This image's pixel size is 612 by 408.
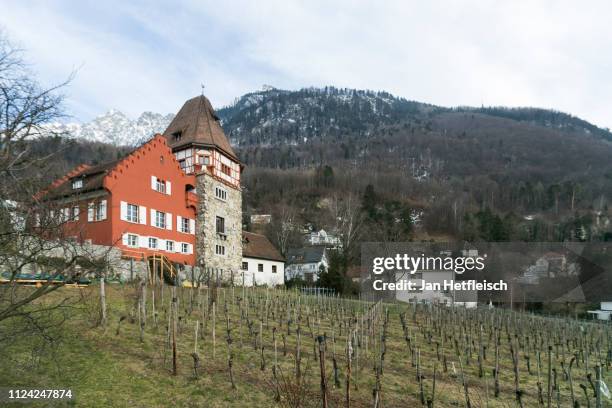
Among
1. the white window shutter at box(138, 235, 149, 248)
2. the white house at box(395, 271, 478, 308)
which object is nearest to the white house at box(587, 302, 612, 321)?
the white house at box(395, 271, 478, 308)

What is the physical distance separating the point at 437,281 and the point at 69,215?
152 feet

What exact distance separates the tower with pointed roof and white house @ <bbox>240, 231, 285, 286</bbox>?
2.18m

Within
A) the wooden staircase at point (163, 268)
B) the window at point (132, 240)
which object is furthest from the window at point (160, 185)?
the wooden staircase at point (163, 268)

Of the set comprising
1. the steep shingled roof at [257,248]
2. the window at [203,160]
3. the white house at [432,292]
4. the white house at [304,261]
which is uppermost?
the window at [203,160]

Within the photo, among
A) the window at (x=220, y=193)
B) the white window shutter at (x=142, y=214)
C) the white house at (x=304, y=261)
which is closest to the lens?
the white window shutter at (x=142, y=214)

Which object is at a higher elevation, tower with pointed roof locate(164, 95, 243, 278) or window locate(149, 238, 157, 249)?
tower with pointed roof locate(164, 95, 243, 278)

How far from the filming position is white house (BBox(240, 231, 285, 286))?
40.6 m

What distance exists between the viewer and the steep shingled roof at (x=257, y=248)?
4144 centimetres

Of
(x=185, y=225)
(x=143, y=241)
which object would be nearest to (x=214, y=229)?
(x=185, y=225)

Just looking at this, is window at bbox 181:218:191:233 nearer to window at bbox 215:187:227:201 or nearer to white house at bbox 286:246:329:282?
window at bbox 215:187:227:201

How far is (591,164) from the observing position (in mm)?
151500

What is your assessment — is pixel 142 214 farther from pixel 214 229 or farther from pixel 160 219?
pixel 214 229

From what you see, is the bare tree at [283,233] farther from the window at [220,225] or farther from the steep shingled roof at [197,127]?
the steep shingled roof at [197,127]

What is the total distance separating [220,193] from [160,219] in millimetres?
7053
